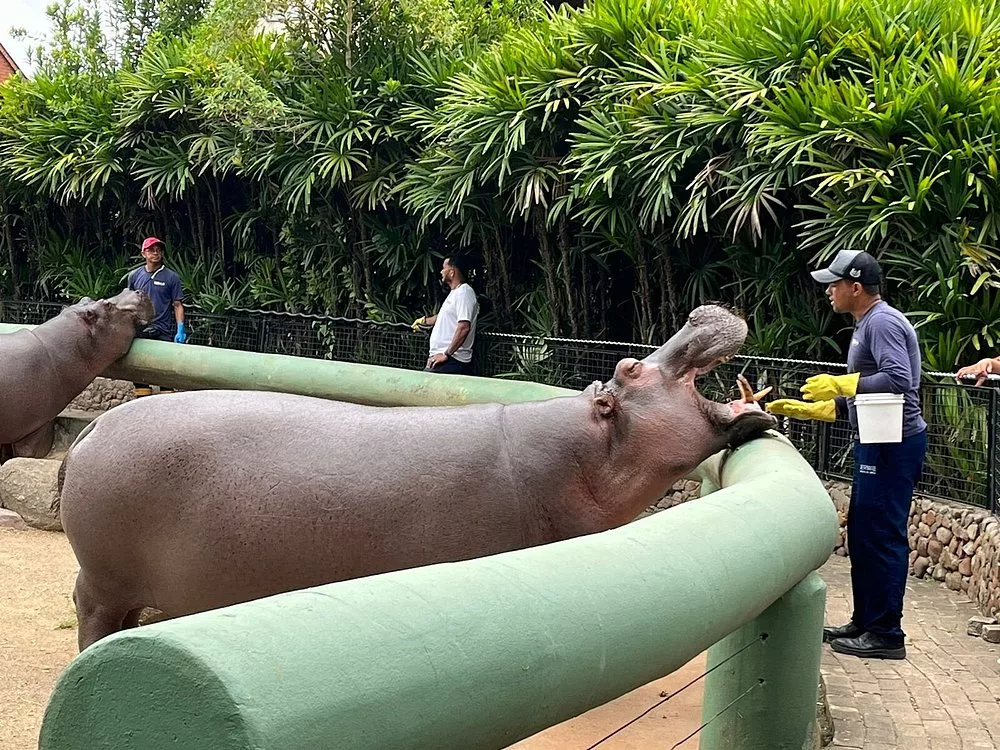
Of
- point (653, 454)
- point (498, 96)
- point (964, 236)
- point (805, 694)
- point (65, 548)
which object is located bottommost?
point (65, 548)

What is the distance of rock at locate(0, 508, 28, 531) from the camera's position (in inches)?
281

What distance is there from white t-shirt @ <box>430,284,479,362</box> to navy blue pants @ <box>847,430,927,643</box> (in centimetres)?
414

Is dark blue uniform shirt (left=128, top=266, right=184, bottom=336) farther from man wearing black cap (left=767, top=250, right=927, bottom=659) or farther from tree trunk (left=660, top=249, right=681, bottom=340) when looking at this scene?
man wearing black cap (left=767, top=250, right=927, bottom=659)

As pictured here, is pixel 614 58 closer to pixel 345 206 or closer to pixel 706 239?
pixel 706 239

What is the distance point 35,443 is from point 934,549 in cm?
608

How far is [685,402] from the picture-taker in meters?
2.91

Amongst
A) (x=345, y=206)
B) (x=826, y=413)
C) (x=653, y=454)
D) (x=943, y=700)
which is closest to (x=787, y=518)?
(x=653, y=454)

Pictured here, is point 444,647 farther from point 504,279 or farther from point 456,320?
point 504,279

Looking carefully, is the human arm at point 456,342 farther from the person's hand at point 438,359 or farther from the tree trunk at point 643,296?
the tree trunk at point 643,296

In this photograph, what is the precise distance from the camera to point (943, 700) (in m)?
4.03

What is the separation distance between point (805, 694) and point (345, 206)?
8.95m

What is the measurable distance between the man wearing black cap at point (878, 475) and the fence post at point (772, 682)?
210 cm

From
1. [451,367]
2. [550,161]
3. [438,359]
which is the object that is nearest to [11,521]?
[438,359]

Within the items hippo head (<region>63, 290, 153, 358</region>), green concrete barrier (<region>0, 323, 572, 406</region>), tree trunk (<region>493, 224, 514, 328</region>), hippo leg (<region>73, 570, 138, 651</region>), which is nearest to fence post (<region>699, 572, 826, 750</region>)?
green concrete barrier (<region>0, 323, 572, 406</region>)
